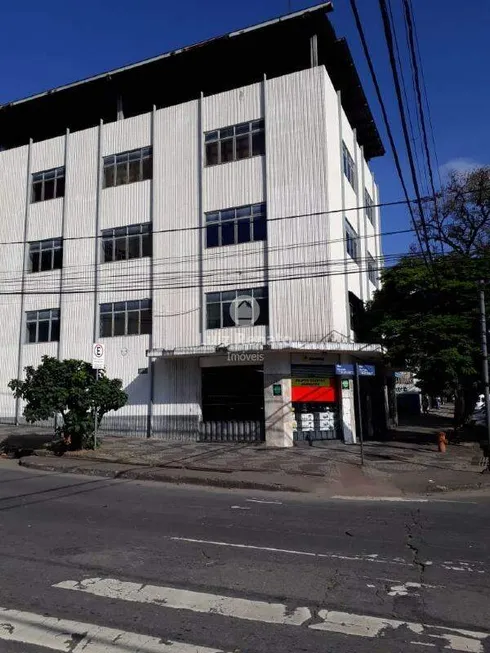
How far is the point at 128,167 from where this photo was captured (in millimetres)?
25562

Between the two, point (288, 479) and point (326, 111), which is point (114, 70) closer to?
point (326, 111)

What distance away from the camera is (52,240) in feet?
88.0

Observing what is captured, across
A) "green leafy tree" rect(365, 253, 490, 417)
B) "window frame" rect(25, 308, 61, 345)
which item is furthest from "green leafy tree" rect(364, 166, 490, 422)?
"window frame" rect(25, 308, 61, 345)

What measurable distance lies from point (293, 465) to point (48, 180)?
1962 cm

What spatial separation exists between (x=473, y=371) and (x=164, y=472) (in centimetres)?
1101

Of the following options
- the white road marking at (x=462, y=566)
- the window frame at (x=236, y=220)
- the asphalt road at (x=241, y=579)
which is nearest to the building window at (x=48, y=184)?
the window frame at (x=236, y=220)

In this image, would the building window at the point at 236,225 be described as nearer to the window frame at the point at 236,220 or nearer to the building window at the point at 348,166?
the window frame at the point at 236,220

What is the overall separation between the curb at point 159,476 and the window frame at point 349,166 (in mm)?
16018

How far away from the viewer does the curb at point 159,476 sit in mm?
12383

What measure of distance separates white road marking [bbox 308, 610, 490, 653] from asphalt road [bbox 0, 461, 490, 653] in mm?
15

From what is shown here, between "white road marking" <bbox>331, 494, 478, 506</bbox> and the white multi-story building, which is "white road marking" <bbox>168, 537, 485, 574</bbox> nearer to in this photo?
"white road marking" <bbox>331, 494, 478, 506</bbox>

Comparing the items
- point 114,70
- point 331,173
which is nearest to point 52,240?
point 114,70

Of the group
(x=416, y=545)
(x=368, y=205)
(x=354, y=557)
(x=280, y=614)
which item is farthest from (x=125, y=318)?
(x=280, y=614)

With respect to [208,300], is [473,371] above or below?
below
